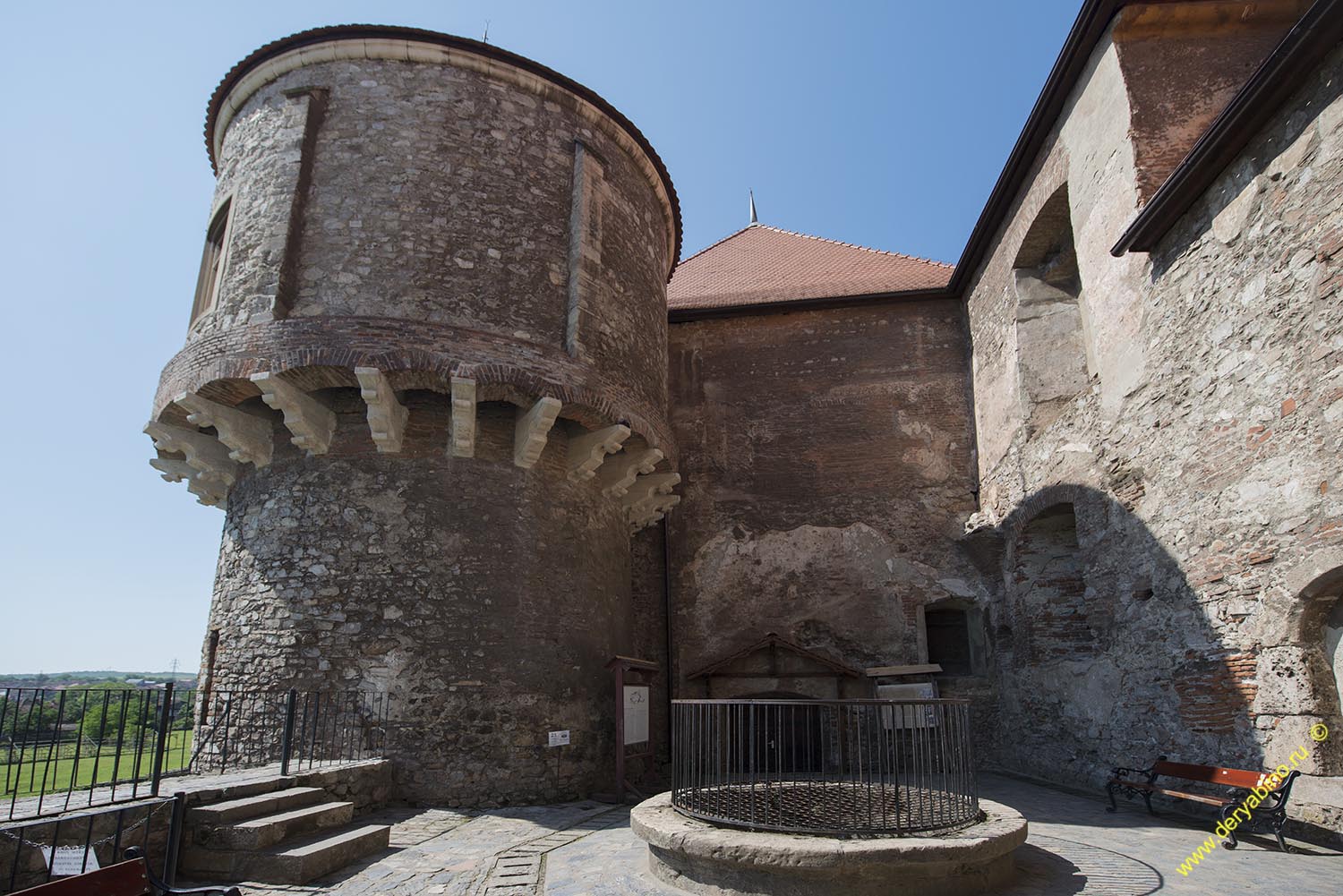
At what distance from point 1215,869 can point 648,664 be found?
661 cm

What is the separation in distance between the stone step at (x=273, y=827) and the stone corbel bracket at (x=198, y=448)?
5063 mm

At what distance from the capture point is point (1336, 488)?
20.7ft

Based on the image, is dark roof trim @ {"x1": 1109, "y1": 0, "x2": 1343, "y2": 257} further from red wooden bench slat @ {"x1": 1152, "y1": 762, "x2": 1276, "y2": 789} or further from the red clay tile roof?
the red clay tile roof

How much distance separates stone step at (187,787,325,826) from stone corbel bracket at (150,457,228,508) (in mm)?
5100

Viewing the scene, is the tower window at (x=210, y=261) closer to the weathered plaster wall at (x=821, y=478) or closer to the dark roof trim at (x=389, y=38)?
the dark roof trim at (x=389, y=38)

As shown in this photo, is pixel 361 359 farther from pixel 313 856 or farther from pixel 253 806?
pixel 313 856

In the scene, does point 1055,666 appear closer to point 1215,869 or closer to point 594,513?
point 1215,869

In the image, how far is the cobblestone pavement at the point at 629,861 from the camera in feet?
17.2

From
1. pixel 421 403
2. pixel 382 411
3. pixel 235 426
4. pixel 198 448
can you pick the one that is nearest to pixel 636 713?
pixel 421 403

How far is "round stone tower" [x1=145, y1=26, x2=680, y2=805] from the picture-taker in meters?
9.01

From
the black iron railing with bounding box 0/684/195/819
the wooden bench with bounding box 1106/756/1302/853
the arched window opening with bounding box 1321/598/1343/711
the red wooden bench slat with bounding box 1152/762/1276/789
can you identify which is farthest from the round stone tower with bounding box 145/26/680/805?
the arched window opening with bounding box 1321/598/1343/711

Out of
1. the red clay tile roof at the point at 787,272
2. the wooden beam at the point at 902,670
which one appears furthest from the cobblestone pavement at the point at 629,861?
the red clay tile roof at the point at 787,272

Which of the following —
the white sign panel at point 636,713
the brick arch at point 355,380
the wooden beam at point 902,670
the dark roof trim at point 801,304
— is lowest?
the white sign panel at point 636,713

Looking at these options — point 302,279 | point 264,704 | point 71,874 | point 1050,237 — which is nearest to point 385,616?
point 264,704
